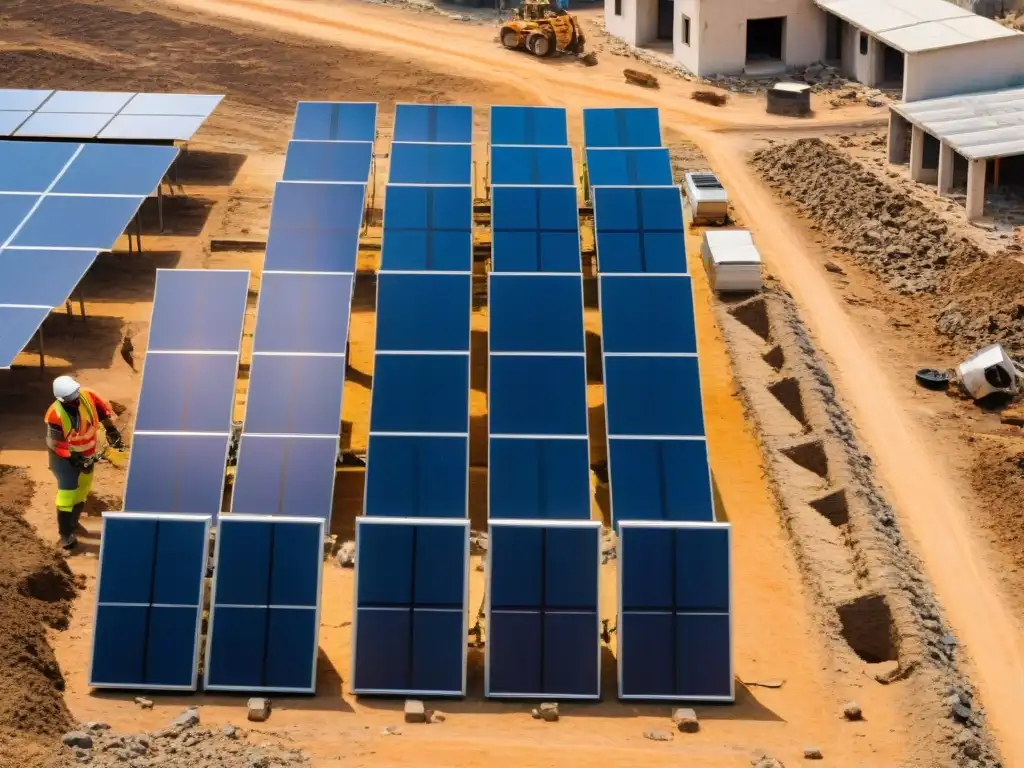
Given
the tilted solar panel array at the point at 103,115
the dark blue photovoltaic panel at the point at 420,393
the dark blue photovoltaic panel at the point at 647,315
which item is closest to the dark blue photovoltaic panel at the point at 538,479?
the dark blue photovoltaic panel at the point at 420,393

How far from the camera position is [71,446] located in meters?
20.8

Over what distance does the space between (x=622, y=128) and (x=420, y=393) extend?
1139cm

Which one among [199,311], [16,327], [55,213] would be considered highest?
[199,311]

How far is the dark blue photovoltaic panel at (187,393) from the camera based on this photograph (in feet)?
69.1

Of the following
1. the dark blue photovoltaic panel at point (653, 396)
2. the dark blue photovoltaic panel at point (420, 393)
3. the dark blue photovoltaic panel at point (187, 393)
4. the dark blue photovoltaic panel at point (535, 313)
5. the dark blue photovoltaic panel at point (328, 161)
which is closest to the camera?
the dark blue photovoltaic panel at point (187, 393)

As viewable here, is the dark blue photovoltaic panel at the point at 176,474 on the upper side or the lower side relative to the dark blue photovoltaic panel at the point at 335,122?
lower

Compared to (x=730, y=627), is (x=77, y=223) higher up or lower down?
higher up

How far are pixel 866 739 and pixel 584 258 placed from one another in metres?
15.3

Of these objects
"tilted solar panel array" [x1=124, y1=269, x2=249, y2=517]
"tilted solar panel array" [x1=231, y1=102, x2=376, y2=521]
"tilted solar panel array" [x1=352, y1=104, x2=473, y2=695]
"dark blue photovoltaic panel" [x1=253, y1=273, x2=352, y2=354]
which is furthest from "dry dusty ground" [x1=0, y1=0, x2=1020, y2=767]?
"dark blue photovoltaic panel" [x1=253, y1=273, x2=352, y2=354]

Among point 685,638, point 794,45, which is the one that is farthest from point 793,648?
point 794,45

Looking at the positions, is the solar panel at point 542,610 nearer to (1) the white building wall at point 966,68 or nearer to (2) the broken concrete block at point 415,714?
(2) the broken concrete block at point 415,714

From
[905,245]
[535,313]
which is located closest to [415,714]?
[535,313]

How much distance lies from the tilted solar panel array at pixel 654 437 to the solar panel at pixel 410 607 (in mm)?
1835

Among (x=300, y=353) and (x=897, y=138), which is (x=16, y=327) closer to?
(x=300, y=353)
